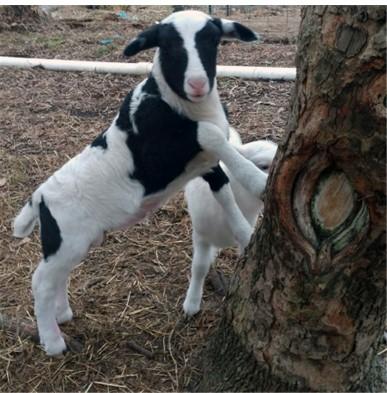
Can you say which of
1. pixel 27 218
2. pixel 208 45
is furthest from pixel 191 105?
pixel 27 218

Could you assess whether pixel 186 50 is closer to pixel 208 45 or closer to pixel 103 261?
pixel 208 45

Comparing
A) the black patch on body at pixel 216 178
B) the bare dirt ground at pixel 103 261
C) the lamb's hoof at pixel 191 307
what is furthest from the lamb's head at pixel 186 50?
the bare dirt ground at pixel 103 261

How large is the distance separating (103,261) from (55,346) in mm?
890

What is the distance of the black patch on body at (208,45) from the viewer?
269 cm

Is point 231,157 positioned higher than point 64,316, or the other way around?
point 231,157

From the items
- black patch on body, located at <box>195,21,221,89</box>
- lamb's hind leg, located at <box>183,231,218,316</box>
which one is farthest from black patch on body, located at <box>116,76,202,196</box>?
lamb's hind leg, located at <box>183,231,218,316</box>

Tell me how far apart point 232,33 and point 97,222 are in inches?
43.5

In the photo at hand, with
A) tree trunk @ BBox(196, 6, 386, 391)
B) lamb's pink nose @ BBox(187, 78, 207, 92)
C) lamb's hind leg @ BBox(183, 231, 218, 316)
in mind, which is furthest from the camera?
Result: lamb's hind leg @ BBox(183, 231, 218, 316)

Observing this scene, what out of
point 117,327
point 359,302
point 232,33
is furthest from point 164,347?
point 232,33

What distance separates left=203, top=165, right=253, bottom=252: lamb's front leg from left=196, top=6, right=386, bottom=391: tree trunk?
1.23 feet

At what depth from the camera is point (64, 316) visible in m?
3.31

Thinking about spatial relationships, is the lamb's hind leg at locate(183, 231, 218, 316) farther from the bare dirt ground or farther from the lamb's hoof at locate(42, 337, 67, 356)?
the lamb's hoof at locate(42, 337, 67, 356)

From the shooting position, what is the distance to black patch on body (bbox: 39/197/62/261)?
286cm

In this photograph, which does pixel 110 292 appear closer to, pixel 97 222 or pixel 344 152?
pixel 97 222
